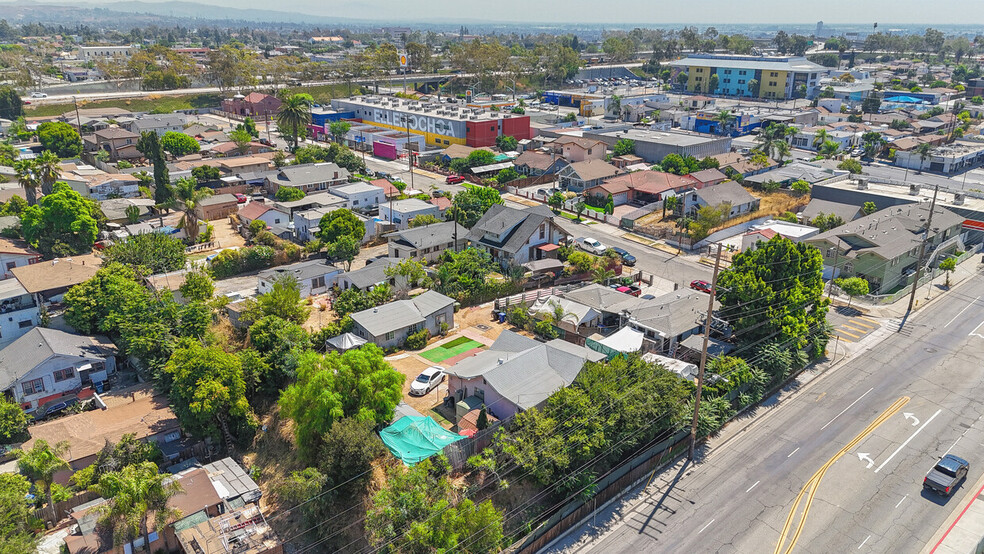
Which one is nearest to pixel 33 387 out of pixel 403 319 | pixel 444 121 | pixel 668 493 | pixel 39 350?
pixel 39 350

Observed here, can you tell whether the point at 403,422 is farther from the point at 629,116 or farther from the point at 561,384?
the point at 629,116

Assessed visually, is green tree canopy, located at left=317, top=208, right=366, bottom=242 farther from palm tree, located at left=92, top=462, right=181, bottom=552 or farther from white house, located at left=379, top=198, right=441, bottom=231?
palm tree, located at left=92, top=462, right=181, bottom=552

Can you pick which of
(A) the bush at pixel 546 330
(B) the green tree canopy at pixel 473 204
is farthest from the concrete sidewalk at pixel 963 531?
(B) the green tree canopy at pixel 473 204

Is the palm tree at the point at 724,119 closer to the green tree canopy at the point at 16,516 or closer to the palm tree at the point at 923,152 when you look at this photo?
the palm tree at the point at 923,152

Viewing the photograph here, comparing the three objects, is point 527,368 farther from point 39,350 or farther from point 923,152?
point 923,152

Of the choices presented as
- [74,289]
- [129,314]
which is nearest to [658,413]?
[129,314]

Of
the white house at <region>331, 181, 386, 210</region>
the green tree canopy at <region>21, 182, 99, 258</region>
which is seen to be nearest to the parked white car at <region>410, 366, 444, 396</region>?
the white house at <region>331, 181, 386, 210</region>
